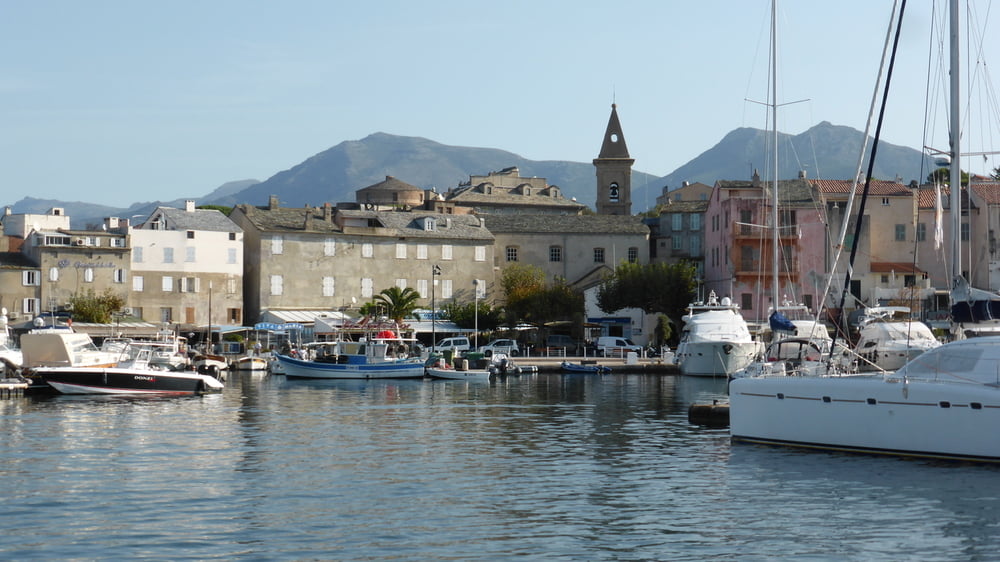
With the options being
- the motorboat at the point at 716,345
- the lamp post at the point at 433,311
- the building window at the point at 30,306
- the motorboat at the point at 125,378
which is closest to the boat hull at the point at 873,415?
the motorboat at the point at 125,378

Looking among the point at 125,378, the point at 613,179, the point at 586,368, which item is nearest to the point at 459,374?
the point at 586,368

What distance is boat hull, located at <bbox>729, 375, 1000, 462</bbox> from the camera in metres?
26.3

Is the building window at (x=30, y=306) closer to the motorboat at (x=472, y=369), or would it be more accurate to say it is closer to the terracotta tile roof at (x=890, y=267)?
the motorboat at (x=472, y=369)

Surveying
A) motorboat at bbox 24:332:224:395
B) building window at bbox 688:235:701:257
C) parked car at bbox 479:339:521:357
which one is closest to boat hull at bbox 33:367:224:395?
motorboat at bbox 24:332:224:395

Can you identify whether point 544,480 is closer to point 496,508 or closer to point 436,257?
point 496,508

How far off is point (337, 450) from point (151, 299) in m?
58.7

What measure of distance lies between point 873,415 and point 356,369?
45073mm

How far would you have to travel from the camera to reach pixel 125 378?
176ft

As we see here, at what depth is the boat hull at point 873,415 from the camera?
26.3 metres

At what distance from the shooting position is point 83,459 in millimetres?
30812

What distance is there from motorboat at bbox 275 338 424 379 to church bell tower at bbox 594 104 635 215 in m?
60.6

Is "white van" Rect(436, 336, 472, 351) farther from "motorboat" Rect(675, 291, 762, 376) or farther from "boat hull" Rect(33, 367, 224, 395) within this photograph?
"boat hull" Rect(33, 367, 224, 395)

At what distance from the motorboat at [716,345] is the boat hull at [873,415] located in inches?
1371

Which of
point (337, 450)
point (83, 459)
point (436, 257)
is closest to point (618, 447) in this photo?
point (337, 450)
